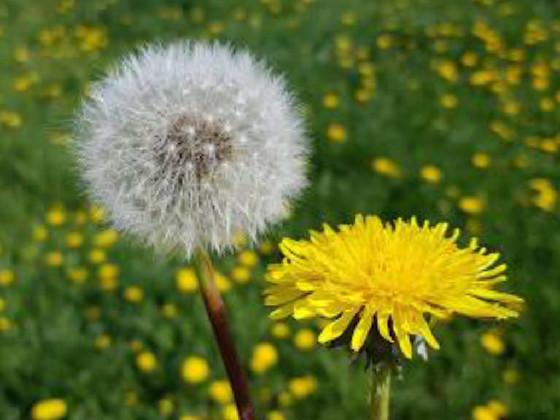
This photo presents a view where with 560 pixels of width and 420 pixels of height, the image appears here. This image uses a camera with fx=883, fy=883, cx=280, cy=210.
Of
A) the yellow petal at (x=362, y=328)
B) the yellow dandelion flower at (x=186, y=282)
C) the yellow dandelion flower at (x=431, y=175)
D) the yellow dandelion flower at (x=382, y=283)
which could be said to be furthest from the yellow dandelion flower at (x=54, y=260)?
the yellow petal at (x=362, y=328)

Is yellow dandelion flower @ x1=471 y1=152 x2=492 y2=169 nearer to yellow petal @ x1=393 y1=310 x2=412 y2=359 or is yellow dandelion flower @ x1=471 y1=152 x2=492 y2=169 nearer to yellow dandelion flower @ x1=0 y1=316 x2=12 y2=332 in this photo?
yellow dandelion flower @ x1=0 y1=316 x2=12 y2=332

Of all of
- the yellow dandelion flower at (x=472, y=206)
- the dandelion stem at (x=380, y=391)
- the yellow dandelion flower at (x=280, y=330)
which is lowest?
the dandelion stem at (x=380, y=391)

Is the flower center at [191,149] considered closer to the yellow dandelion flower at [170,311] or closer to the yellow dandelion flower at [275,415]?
the yellow dandelion flower at [275,415]

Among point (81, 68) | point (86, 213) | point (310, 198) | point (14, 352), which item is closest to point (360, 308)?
point (14, 352)

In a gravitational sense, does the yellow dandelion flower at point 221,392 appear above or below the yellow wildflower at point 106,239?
below

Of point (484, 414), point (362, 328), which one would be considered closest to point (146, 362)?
point (484, 414)

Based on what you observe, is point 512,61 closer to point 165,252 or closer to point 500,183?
point 500,183

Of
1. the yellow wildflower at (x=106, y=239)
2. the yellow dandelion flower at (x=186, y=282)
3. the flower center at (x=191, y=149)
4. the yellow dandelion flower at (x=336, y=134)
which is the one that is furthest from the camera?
the yellow dandelion flower at (x=336, y=134)

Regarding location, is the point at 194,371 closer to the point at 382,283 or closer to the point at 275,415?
the point at 275,415

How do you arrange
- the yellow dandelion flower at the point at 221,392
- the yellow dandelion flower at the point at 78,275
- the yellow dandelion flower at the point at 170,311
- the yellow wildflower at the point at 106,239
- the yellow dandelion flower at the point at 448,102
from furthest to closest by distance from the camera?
the yellow dandelion flower at the point at 448,102 < the yellow wildflower at the point at 106,239 < the yellow dandelion flower at the point at 78,275 < the yellow dandelion flower at the point at 170,311 < the yellow dandelion flower at the point at 221,392
